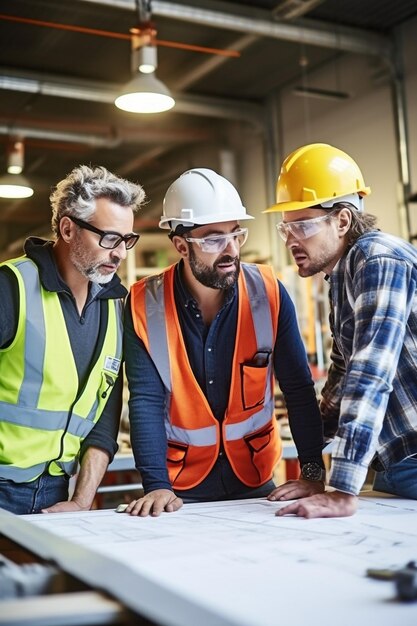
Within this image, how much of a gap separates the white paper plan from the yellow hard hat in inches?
39.8

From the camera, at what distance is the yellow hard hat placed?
2.72 m

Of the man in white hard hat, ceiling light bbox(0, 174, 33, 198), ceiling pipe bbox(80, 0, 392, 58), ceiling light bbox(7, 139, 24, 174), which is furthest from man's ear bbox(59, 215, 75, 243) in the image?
ceiling light bbox(7, 139, 24, 174)

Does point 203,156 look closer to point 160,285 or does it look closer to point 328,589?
point 160,285

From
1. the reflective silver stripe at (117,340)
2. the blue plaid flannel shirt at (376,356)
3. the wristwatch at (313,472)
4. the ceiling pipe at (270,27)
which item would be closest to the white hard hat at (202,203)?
the reflective silver stripe at (117,340)

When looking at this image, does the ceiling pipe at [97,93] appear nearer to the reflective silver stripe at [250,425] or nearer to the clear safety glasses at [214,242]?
the clear safety glasses at [214,242]

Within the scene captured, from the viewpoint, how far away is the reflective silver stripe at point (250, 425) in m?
2.80

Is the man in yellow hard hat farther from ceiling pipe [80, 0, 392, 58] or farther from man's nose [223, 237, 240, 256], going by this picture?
ceiling pipe [80, 0, 392, 58]

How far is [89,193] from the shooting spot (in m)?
2.86

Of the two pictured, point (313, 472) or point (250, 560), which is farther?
point (313, 472)

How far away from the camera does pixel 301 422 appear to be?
111 inches

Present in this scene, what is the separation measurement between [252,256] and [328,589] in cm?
992

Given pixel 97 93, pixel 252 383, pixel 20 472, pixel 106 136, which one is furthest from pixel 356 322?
pixel 106 136

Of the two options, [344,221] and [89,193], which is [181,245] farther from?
[344,221]

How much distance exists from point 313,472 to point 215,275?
2.49 feet
